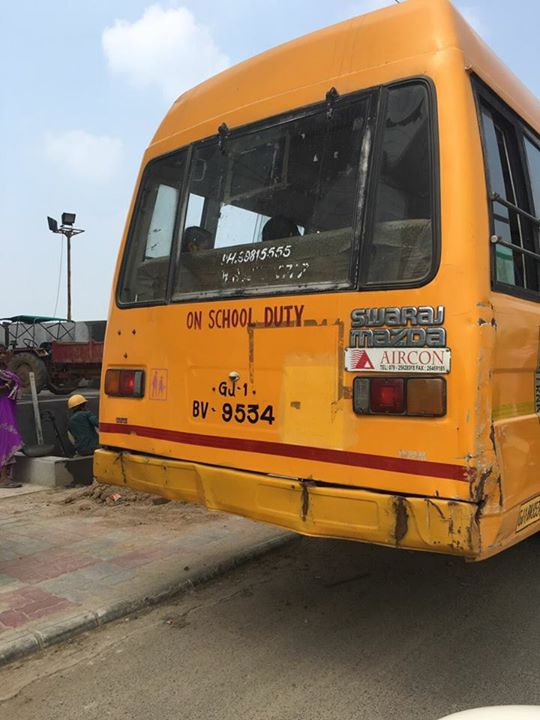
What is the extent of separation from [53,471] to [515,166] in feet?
21.0

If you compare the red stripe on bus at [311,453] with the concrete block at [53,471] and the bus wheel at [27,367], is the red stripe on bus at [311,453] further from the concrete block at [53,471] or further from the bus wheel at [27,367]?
the bus wheel at [27,367]

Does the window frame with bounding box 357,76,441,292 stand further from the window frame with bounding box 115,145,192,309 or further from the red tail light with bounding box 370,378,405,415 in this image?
the window frame with bounding box 115,145,192,309

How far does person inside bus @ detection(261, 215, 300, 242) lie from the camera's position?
127 inches

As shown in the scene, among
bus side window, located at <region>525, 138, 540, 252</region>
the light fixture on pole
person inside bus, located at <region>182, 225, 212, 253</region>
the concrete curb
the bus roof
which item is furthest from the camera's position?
the light fixture on pole

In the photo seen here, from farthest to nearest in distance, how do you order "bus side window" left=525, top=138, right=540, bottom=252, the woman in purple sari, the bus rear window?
the woman in purple sari, "bus side window" left=525, top=138, right=540, bottom=252, the bus rear window

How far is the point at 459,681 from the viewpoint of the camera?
9.84 ft

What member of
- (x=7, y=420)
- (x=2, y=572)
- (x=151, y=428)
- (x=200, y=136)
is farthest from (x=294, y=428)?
(x=7, y=420)

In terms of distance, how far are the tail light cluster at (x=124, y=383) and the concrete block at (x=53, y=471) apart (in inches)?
157

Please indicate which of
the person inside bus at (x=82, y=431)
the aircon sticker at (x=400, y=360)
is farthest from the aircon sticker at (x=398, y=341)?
the person inside bus at (x=82, y=431)

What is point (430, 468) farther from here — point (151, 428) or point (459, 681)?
point (151, 428)

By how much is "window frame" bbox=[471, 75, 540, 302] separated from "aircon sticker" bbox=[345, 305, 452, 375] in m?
0.39

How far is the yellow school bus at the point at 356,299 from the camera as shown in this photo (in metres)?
2.61

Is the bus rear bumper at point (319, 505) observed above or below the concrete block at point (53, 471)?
above

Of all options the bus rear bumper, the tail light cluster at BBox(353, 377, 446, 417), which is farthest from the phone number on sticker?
the bus rear bumper
